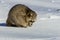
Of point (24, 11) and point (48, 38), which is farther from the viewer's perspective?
point (24, 11)

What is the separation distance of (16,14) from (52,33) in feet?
4.13

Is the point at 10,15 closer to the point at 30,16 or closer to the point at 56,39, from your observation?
the point at 30,16

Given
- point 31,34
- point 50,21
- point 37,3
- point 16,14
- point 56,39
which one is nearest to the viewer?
point 56,39

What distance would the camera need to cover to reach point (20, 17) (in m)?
7.32

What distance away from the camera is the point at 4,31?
22.1 feet

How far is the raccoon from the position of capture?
7.30 meters

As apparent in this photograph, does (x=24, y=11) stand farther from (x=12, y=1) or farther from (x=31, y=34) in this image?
(x=12, y=1)

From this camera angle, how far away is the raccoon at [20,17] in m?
7.30

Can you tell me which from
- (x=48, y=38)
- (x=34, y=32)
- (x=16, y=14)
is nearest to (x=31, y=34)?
(x=34, y=32)

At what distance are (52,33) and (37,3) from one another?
6.99 metres

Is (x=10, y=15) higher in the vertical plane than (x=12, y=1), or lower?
lower

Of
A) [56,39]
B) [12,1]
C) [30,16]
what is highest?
[12,1]

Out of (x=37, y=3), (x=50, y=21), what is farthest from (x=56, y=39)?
(x=37, y=3)

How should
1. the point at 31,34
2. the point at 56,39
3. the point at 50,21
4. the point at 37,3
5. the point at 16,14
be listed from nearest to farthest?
the point at 56,39 → the point at 31,34 → the point at 16,14 → the point at 50,21 → the point at 37,3
